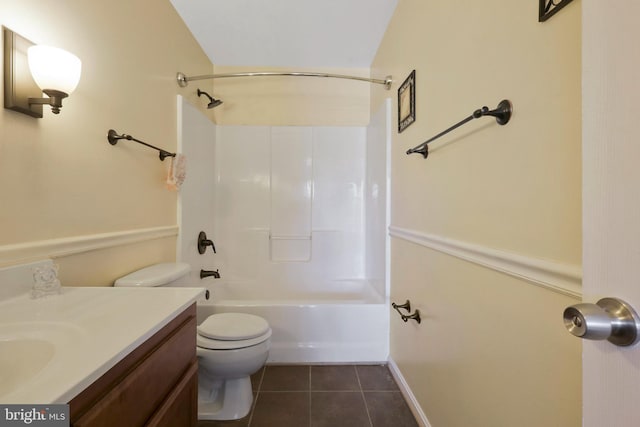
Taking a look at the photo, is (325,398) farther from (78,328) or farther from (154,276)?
(78,328)

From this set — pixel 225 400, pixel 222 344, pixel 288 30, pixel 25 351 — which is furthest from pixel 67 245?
pixel 288 30

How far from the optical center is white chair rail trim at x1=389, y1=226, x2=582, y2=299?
0.59 meters

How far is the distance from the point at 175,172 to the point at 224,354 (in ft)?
3.47

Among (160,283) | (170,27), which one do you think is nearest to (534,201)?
(160,283)

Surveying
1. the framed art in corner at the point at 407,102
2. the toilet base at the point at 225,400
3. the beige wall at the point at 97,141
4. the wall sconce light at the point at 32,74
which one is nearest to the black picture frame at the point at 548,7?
the framed art in corner at the point at 407,102

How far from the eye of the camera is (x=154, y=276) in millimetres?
1333

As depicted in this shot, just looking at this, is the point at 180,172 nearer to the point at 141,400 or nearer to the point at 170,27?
the point at 170,27

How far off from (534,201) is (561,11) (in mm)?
428

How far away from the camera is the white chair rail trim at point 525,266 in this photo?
0.59 meters

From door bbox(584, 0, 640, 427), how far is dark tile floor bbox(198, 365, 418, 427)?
1353mm

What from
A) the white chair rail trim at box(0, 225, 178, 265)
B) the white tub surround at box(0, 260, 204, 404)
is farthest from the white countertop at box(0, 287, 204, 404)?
the white chair rail trim at box(0, 225, 178, 265)

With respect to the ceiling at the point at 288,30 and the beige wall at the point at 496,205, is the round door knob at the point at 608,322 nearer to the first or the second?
the beige wall at the point at 496,205

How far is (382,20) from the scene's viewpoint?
1940mm

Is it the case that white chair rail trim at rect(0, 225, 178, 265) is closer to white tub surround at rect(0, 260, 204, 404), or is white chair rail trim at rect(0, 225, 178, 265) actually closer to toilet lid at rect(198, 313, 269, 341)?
white tub surround at rect(0, 260, 204, 404)
